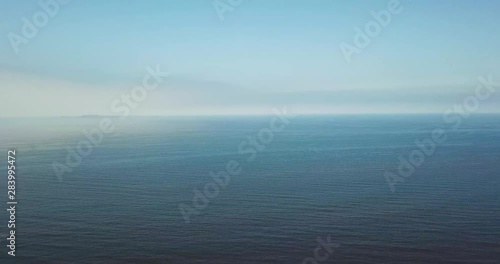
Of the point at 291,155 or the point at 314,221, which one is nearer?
the point at 314,221

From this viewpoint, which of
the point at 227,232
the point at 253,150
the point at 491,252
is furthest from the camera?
the point at 253,150

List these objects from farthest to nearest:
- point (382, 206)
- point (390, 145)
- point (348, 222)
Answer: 1. point (390, 145)
2. point (382, 206)
3. point (348, 222)

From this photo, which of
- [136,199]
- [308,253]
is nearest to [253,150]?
[136,199]

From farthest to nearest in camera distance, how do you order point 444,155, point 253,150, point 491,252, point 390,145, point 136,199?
1. point 390,145
2. point 253,150
3. point 444,155
4. point 136,199
5. point 491,252

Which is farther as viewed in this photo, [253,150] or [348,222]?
[253,150]

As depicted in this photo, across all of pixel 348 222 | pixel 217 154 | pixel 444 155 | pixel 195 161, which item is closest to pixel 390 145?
pixel 444 155

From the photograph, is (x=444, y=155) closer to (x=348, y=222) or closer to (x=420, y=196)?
(x=420, y=196)

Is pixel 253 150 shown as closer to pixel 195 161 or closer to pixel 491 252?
pixel 195 161

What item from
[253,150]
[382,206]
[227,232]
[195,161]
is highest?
[253,150]

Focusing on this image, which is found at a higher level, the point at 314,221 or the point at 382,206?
the point at 382,206
